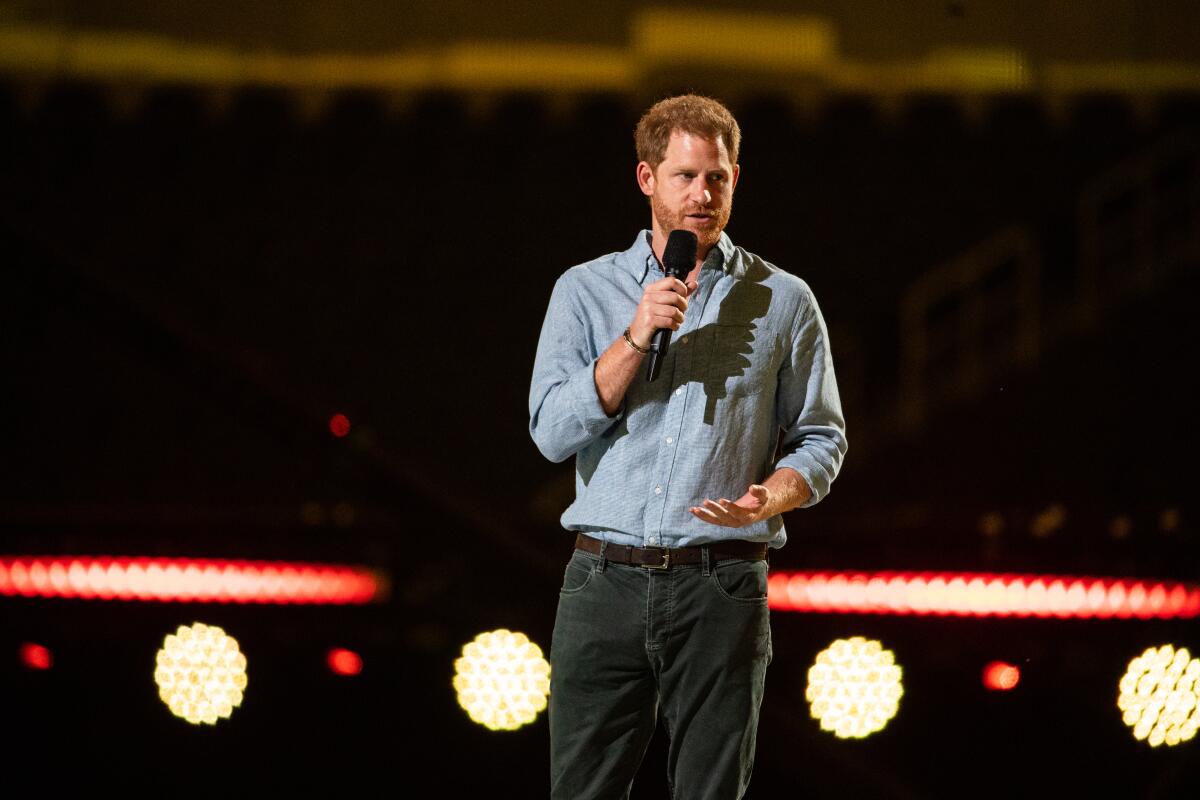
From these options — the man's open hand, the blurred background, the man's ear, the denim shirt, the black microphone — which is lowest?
the man's open hand

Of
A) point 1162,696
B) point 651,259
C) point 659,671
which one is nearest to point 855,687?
point 1162,696

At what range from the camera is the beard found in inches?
63.9

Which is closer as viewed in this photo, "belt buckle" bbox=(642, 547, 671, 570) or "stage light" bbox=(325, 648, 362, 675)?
"belt buckle" bbox=(642, 547, 671, 570)

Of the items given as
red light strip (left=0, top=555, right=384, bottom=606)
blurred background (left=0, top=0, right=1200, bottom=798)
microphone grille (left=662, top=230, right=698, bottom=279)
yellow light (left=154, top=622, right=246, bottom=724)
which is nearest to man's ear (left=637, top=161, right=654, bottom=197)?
microphone grille (left=662, top=230, right=698, bottom=279)

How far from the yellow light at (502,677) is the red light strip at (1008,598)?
20.3 inches

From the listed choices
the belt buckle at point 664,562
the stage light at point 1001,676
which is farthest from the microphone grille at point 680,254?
the stage light at point 1001,676

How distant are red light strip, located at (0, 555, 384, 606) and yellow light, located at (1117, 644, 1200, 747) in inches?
61.7

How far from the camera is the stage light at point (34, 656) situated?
244 centimetres

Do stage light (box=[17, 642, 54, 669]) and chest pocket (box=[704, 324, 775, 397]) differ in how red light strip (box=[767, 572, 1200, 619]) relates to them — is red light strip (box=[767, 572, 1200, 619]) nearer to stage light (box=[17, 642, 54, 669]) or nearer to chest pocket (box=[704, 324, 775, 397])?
chest pocket (box=[704, 324, 775, 397])

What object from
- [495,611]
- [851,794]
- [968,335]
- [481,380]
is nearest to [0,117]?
[481,380]

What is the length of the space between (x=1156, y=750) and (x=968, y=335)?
4.65 meters

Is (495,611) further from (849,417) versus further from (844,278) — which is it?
(844,278)

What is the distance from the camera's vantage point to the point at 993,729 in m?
2.34

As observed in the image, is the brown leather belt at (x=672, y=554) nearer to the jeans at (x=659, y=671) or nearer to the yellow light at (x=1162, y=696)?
the jeans at (x=659, y=671)
